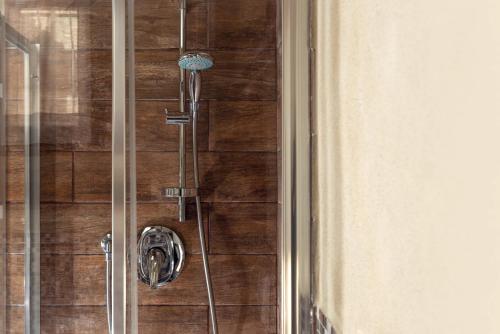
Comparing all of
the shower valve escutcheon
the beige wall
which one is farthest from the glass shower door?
the beige wall

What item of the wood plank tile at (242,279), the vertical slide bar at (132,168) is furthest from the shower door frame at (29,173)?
the wood plank tile at (242,279)

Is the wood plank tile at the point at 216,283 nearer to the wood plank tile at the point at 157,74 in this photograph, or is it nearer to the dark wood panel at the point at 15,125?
the dark wood panel at the point at 15,125

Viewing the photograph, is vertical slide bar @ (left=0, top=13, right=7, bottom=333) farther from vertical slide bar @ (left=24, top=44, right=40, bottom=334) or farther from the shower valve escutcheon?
the shower valve escutcheon

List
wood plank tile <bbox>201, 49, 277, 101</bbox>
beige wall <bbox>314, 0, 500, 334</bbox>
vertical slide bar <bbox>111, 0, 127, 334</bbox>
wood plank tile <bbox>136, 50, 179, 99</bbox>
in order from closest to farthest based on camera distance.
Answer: beige wall <bbox>314, 0, 500, 334</bbox> < vertical slide bar <bbox>111, 0, 127, 334</bbox> < wood plank tile <bbox>136, 50, 179, 99</bbox> < wood plank tile <bbox>201, 49, 277, 101</bbox>

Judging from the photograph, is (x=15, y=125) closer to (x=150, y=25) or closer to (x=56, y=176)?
(x=56, y=176)

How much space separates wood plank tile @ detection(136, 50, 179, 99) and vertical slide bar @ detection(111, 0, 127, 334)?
78mm

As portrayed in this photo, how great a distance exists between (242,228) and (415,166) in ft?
2.48

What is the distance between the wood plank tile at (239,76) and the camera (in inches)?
43.5

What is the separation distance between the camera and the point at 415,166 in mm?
430

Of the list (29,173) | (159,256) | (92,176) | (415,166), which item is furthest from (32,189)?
(415,166)

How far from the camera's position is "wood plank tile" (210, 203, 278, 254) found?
1.12 meters

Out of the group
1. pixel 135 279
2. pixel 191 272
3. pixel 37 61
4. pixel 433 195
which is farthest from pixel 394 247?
pixel 37 61

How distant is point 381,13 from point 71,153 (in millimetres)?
770

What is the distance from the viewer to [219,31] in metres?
1.12
